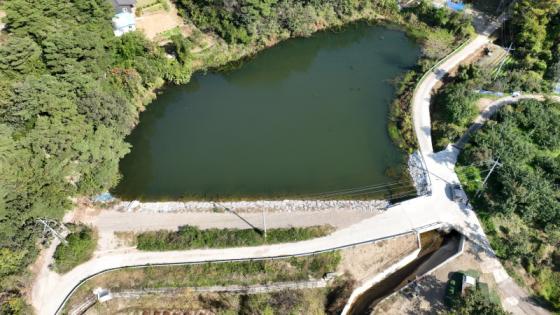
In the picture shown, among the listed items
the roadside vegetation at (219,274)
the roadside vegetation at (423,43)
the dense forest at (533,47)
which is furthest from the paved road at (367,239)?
the dense forest at (533,47)

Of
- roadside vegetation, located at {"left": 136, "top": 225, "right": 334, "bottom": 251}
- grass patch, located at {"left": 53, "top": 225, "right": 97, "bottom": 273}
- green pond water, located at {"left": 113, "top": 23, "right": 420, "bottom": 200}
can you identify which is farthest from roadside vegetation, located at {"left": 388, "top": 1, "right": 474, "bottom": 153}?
grass patch, located at {"left": 53, "top": 225, "right": 97, "bottom": 273}

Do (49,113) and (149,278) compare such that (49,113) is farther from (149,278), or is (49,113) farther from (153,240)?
(149,278)

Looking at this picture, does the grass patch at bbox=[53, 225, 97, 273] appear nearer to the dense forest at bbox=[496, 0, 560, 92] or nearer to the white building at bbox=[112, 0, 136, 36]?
the white building at bbox=[112, 0, 136, 36]

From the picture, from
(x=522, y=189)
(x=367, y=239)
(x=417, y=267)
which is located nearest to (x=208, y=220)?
(x=367, y=239)

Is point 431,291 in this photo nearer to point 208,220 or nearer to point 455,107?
point 208,220

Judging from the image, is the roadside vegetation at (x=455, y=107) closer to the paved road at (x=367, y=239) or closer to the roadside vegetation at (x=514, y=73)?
the roadside vegetation at (x=514, y=73)
